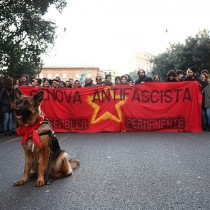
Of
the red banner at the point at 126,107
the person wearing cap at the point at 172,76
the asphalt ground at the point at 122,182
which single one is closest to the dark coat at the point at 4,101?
the red banner at the point at 126,107

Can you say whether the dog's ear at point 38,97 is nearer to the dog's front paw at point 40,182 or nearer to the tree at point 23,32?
the dog's front paw at point 40,182

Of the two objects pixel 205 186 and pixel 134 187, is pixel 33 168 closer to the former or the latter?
pixel 134 187

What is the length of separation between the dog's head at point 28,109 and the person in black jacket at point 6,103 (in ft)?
24.4

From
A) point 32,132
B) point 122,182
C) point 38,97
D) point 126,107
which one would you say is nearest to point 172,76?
point 126,107

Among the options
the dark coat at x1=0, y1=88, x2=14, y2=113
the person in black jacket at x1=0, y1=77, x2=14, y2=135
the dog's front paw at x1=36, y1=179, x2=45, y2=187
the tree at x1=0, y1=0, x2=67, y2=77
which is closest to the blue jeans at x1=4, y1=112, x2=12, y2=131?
the person in black jacket at x1=0, y1=77, x2=14, y2=135

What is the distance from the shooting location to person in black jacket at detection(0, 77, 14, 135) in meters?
12.2

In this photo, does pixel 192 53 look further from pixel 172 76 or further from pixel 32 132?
pixel 32 132

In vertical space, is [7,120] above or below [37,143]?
below

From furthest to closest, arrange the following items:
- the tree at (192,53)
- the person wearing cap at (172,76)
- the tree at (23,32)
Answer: the tree at (192,53), the tree at (23,32), the person wearing cap at (172,76)

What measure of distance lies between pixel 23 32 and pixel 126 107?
704 inches

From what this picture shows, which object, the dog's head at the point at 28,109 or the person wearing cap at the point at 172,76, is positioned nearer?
the dog's head at the point at 28,109

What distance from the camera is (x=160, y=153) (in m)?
7.53

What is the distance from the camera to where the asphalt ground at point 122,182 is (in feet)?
13.5

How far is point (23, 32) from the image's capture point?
2761 centimetres
